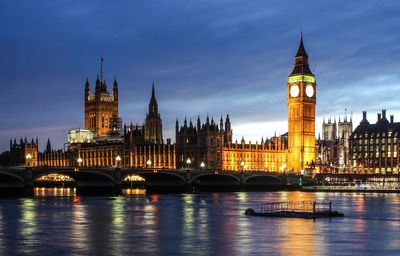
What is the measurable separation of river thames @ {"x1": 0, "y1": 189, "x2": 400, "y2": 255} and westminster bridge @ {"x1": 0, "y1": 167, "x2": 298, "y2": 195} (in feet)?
146

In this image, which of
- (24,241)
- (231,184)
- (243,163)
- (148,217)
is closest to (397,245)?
(24,241)

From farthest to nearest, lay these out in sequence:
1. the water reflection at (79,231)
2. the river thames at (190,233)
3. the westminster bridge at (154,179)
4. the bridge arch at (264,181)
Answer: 1. the bridge arch at (264,181)
2. the westminster bridge at (154,179)
3. the water reflection at (79,231)
4. the river thames at (190,233)

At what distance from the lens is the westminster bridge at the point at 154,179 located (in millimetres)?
131625

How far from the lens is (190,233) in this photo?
61.5 m

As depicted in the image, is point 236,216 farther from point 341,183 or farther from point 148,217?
point 341,183

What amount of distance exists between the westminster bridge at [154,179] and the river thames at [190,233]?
4452cm

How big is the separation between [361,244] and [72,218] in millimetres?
33554

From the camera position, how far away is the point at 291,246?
5153 cm

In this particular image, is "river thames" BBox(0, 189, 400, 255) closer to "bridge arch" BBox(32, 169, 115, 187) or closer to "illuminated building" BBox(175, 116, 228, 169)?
"bridge arch" BBox(32, 169, 115, 187)

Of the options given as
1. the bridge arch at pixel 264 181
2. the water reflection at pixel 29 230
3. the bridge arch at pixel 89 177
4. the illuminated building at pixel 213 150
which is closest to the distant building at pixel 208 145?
the illuminated building at pixel 213 150

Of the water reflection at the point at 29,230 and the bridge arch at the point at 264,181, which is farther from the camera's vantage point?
the bridge arch at the point at 264,181

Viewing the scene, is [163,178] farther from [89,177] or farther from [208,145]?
[208,145]

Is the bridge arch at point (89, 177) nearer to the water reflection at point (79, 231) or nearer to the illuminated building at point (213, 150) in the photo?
the illuminated building at point (213, 150)

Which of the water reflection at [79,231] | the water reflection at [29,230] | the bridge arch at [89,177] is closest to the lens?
the water reflection at [79,231]
